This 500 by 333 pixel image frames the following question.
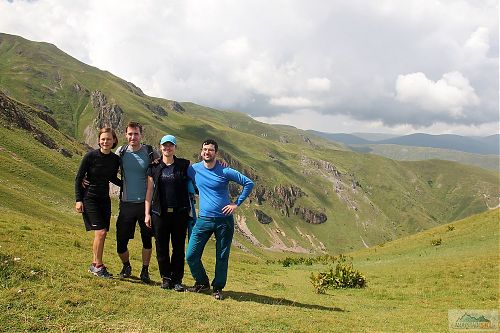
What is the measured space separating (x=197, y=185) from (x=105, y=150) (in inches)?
117

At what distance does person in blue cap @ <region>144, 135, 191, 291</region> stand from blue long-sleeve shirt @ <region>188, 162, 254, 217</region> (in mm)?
476

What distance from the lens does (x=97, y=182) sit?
11.7 meters

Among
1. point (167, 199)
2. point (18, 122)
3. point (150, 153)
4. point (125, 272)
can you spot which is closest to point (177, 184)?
point (167, 199)

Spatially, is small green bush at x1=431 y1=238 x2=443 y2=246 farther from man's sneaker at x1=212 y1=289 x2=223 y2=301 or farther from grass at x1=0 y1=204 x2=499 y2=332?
man's sneaker at x1=212 y1=289 x2=223 y2=301

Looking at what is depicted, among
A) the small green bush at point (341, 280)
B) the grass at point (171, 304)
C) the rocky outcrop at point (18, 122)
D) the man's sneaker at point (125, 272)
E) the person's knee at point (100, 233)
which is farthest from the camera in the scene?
the rocky outcrop at point (18, 122)

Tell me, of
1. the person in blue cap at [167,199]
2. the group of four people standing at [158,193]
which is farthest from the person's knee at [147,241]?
the person in blue cap at [167,199]

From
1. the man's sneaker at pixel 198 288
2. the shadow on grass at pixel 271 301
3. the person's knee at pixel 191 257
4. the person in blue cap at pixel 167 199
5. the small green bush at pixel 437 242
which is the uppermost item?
the person in blue cap at pixel 167 199

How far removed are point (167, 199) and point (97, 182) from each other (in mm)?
2178

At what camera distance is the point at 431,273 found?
22562 mm

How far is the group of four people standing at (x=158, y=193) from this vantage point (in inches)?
461

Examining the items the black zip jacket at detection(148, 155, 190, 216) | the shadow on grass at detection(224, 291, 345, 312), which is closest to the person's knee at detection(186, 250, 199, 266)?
the black zip jacket at detection(148, 155, 190, 216)

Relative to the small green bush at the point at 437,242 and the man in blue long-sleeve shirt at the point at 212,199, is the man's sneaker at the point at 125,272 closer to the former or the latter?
the man in blue long-sleeve shirt at the point at 212,199

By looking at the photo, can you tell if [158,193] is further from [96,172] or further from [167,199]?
[96,172]

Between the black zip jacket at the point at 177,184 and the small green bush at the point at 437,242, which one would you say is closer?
the black zip jacket at the point at 177,184
